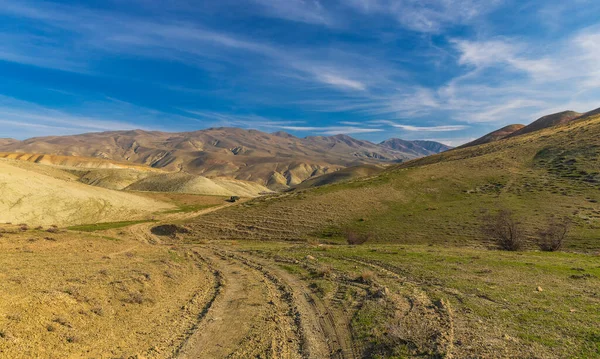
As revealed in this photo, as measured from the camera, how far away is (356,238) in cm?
4469

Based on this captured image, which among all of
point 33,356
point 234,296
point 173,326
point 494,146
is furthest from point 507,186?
point 33,356

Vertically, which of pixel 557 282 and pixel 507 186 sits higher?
pixel 507 186

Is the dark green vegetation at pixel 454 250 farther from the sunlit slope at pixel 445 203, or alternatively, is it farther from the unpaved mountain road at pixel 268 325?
the unpaved mountain road at pixel 268 325

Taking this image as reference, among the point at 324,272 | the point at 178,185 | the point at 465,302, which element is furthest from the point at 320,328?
the point at 178,185

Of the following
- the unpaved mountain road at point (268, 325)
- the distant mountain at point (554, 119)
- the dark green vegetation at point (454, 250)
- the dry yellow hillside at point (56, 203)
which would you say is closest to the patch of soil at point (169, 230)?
the dark green vegetation at point (454, 250)

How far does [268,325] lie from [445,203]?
52.1 m

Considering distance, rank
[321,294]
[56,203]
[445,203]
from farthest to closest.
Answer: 1. [56,203]
2. [445,203]
3. [321,294]

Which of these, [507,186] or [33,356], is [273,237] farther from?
[507,186]

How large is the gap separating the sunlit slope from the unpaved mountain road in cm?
2833

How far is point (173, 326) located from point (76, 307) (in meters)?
4.47

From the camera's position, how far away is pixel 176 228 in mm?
54938

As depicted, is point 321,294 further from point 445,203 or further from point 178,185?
point 178,185

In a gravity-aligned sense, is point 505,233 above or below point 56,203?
above

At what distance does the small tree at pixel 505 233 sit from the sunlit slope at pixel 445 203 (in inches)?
56.8
